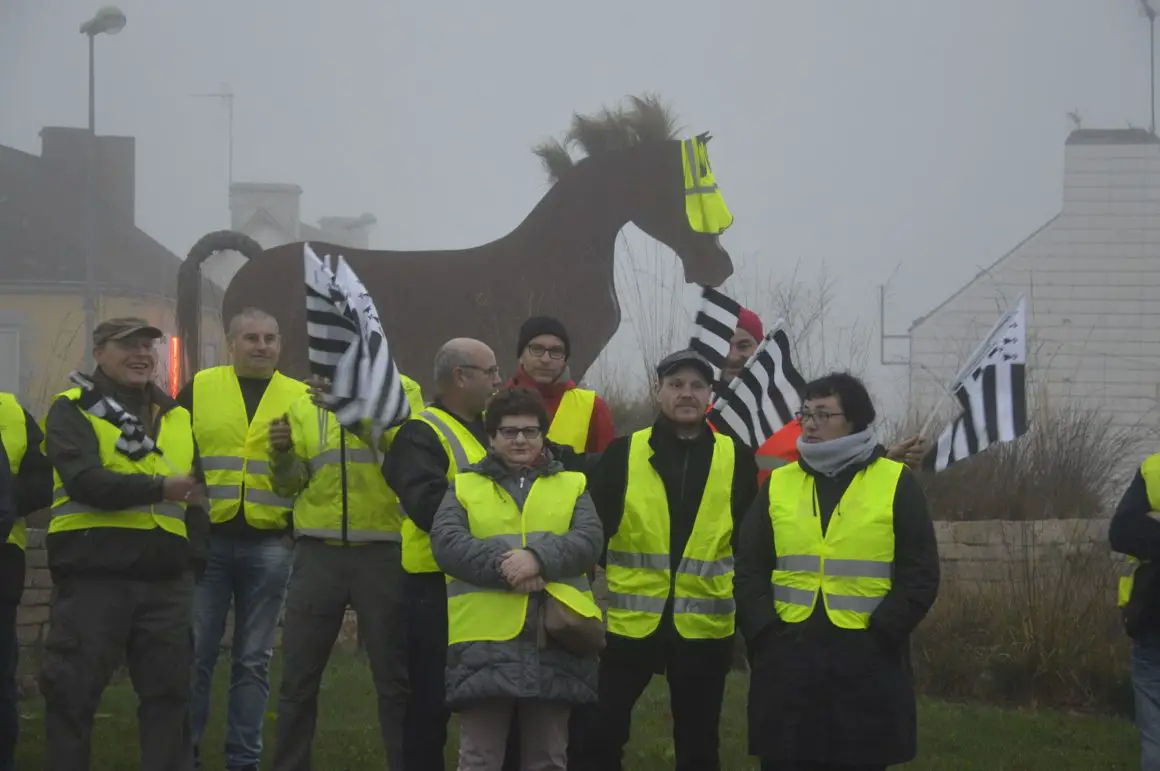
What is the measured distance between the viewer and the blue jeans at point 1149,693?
246 inches

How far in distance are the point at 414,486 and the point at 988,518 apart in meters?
7.40

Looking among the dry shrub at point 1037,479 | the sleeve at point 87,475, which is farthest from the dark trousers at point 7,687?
the dry shrub at point 1037,479

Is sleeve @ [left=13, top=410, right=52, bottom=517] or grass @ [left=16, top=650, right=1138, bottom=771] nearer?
sleeve @ [left=13, top=410, right=52, bottom=517]

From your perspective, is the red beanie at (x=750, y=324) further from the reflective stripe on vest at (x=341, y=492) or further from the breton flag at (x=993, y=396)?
the reflective stripe on vest at (x=341, y=492)

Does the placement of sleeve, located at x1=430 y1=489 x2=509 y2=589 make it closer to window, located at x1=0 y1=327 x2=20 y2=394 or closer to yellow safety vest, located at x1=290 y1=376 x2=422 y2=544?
yellow safety vest, located at x1=290 y1=376 x2=422 y2=544

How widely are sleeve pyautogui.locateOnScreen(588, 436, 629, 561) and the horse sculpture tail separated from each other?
186 inches

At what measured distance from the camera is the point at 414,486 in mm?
5727

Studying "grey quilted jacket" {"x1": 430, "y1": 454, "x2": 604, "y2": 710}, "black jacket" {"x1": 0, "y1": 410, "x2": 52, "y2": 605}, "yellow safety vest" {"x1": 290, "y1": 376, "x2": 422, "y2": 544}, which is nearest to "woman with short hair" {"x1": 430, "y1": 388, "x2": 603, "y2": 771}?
"grey quilted jacket" {"x1": 430, "y1": 454, "x2": 604, "y2": 710}

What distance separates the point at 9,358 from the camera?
20.4 m

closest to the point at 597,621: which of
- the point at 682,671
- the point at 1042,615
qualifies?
the point at 682,671

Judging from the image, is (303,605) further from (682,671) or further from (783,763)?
(783,763)

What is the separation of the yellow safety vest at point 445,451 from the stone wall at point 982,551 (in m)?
4.68

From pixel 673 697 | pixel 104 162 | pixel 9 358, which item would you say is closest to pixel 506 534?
pixel 673 697

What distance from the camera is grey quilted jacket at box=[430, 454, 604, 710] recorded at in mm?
5266
